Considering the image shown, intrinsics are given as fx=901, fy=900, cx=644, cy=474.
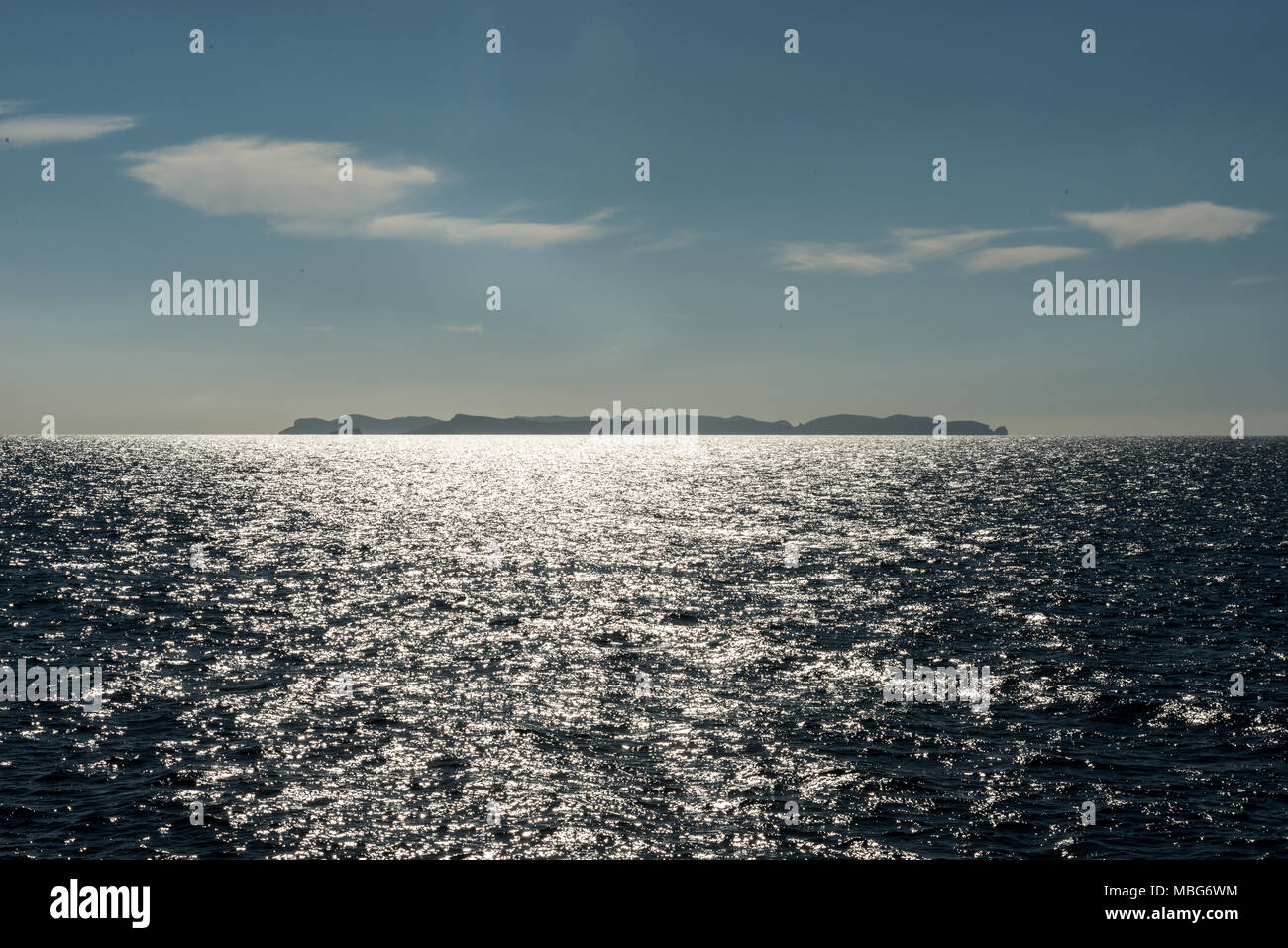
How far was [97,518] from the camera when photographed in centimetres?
12406

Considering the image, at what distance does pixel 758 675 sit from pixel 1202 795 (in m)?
21.1

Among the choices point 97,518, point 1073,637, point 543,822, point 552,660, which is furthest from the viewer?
point 97,518

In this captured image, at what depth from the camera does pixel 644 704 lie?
143ft

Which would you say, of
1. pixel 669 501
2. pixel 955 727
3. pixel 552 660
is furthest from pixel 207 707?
pixel 669 501

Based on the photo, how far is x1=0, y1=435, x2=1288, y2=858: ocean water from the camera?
30.4 m

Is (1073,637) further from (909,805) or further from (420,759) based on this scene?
(420,759)

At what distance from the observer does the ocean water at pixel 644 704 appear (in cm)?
3039
